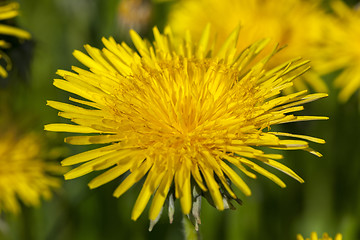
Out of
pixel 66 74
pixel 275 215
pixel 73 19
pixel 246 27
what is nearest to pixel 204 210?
pixel 275 215

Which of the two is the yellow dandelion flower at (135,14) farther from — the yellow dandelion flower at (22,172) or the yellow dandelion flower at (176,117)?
the yellow dandelion flower at (176,117)

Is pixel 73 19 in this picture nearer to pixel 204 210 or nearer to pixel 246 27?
pixel 246 27

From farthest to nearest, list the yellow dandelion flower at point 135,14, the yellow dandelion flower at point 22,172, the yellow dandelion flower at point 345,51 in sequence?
the yellow dandelion flower at point 135,14, the yellow dandelion flower at point 345,51, the yellow dandelion flower at point 22,172

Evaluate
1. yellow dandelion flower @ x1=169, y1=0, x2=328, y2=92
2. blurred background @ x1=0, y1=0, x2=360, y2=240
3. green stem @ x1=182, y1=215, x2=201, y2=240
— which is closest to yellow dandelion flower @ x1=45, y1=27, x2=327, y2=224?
green stem @ x1=182, y1=215, x2=201, y2=240

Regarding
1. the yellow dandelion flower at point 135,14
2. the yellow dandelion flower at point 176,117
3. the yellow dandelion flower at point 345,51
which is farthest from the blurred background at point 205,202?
the yellow dandelion flower at point 176,117

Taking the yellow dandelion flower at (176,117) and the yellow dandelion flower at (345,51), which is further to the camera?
the yellow dandelion flower at (345,51)
